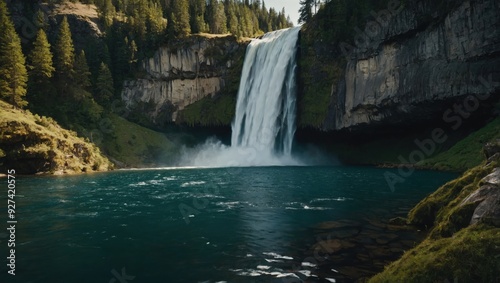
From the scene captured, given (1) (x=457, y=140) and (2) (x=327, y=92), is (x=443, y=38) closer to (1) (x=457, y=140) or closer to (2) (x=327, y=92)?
(1) (x=457, y=140)

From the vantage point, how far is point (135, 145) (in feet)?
220

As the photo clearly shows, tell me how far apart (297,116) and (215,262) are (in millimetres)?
54611

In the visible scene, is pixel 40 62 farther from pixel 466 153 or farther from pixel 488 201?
pixel 488 201

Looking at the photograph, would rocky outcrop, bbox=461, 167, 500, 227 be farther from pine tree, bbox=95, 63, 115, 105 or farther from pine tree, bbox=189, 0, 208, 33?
pine tree, bbox=189, 0, 208, 33

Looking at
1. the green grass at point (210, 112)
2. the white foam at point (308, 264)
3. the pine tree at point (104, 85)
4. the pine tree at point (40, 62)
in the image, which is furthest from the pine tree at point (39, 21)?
the white foam at point (308, 264)

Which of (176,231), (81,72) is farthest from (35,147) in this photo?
(176,231)

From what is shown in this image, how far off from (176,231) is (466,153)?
136 ft

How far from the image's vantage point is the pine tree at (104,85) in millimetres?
73188

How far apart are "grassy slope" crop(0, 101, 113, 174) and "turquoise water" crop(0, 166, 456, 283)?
A: 68.0 ft

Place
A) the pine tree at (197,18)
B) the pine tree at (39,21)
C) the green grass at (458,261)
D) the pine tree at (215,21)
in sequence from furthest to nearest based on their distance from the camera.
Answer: the pine tree at (215,21), the pine tree at (197,18), the pine tree at (39,21), the green grass at (458,261)

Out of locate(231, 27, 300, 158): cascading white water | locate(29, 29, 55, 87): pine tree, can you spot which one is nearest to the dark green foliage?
locate(29, 29, 55, 87): pine tree

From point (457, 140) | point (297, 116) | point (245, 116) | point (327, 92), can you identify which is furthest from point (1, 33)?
point (457, 140)

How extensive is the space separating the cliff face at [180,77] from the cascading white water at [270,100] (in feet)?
33.7

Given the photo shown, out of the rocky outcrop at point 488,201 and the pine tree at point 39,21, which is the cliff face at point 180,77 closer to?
the pine tree at point 39,21
